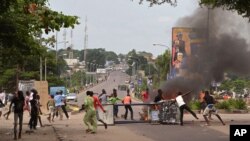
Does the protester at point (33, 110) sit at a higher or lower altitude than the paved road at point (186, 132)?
higher

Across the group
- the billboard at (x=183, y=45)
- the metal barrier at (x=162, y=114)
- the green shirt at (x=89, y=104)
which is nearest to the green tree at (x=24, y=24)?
the green shirt at (x=89, y=104)

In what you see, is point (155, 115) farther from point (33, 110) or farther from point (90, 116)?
point (33, 110)

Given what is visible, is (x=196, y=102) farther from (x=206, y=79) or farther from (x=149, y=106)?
(x=149, y=106)

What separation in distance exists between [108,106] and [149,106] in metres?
2.21

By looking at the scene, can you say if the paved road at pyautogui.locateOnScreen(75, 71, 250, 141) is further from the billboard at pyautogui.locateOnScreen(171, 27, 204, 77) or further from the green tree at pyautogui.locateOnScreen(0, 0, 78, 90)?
→ the billboard at pyautogui.locateOnScreen(171, 27, 204, 77)

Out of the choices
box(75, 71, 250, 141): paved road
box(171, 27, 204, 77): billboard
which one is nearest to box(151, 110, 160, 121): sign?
box(75, 71, 250, 141): paved road

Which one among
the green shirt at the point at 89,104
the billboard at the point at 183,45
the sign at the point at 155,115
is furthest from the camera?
the billboard at the point at 183,45

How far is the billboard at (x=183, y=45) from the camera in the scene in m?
35.2

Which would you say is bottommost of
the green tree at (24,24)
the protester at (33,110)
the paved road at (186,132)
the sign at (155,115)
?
the paved road at (186,132)

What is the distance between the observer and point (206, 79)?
34.9 meters

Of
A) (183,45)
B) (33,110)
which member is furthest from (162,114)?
(183,45)

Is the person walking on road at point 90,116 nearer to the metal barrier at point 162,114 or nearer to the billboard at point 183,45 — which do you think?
the metal barrier at point 162,114

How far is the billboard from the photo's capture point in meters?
35.2

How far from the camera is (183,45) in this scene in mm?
36812
